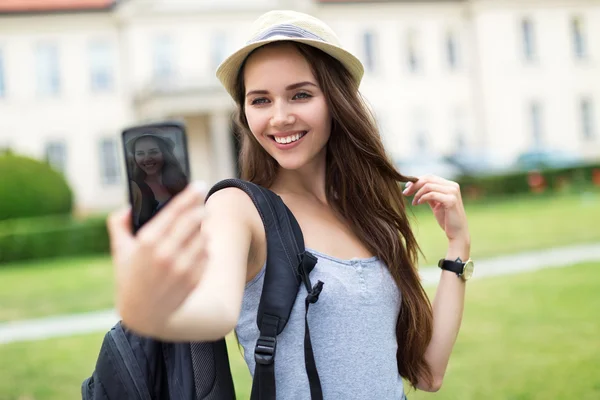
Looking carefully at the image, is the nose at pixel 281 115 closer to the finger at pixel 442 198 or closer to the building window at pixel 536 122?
the finger at pixel 442 198

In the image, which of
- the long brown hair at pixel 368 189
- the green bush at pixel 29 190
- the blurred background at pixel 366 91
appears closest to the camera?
the long brown hair at pixel 368 189

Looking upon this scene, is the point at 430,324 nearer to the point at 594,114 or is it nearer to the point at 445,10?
the point at 445,10

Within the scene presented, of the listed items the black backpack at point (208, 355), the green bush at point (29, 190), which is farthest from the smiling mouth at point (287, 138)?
the green bush at point (29, 190)

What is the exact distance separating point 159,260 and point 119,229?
85 mm

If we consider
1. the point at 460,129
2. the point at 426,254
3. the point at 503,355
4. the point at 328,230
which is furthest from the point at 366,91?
the point at 328,230

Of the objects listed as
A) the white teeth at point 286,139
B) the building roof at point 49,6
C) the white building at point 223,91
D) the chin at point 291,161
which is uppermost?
the building roof at point 49,6

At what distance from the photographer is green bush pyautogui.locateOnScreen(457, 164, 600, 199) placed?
18703 millimetres

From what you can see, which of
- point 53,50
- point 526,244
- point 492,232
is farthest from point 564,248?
point 53,50

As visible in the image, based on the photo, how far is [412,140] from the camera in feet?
103

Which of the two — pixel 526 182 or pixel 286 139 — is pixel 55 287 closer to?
pixel 286 139

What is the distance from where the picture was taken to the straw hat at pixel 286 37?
1569 millimetres

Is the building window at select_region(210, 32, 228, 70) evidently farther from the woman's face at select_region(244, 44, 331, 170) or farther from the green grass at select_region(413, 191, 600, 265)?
the woman's face at select_region(244, 44, 331, 170)

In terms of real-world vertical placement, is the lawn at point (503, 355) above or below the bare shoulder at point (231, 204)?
below

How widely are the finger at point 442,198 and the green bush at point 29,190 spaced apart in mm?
15393
